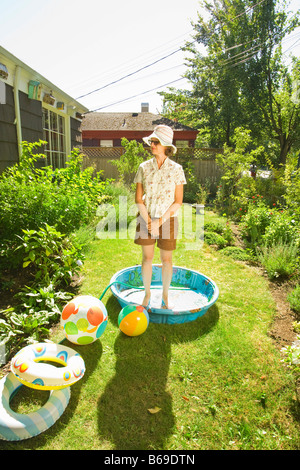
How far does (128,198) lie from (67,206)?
405 centimetres

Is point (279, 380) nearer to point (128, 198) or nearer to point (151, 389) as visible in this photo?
point (151, 389)

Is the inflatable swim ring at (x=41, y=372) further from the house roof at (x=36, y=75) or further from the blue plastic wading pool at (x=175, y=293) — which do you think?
the house roof at (x=36, y=75)

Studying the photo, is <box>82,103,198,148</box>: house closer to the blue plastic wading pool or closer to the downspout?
the downspout

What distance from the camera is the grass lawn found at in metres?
1.77

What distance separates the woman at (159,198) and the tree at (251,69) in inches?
553

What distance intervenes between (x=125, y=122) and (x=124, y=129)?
130 centimetres

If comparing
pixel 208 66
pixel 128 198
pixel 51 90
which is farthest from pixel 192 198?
pixel 208 66

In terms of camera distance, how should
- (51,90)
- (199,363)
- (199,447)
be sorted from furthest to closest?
(51,90) → (199,363) → (199,447)

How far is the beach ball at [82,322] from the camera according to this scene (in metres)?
2.41

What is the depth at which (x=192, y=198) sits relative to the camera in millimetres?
10773

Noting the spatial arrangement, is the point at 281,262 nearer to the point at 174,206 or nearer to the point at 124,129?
the point at 174,206

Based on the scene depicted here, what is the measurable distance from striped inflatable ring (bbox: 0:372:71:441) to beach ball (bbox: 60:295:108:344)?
0.54 metres

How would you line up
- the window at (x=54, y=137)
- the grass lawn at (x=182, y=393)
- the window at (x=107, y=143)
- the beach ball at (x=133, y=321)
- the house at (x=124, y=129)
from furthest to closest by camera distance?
the window at (x=107, y=143) → the house at (x=124, y=129) → the window at (x=54, y=137) → the beach ball at (x=133, y=321) → the grass lawn at (x=182, y=393)

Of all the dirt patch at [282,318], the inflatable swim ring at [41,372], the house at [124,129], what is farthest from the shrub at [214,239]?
the house at [124,129]
